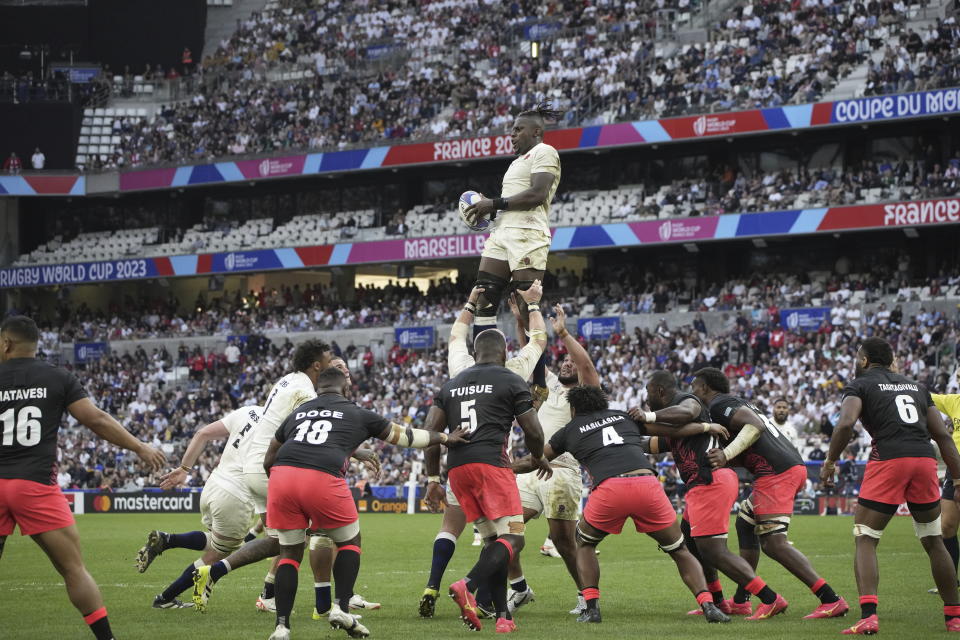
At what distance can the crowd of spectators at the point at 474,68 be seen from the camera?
4388 centimetres

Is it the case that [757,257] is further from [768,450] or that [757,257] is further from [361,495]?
[768,450]

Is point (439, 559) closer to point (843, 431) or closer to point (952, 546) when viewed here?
point (843, 431)

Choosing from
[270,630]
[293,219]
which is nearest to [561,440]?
[270,630]

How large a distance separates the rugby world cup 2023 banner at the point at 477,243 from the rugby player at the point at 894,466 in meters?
31.3

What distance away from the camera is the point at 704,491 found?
38.0 ft

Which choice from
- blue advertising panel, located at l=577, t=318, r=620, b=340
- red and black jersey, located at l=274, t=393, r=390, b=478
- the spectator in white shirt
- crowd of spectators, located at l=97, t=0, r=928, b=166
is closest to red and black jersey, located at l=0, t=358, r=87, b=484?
red and black jersey, located at l=274, t=393, r=390, b=478

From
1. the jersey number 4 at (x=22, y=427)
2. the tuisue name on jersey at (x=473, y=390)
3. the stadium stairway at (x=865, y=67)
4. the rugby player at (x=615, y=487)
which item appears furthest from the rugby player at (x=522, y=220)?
the stadium stairway at (x=865, y=67)

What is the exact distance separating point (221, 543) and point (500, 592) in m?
3.27

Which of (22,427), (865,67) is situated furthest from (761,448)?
(865,67)

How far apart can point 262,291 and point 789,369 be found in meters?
27.5

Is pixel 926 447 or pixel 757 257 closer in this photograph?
pixel 926 447

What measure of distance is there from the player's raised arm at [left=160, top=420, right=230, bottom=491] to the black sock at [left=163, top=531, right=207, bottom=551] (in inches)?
20.6

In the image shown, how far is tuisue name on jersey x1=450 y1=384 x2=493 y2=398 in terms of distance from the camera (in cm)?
1077

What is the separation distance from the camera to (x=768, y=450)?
11828 millimetres
